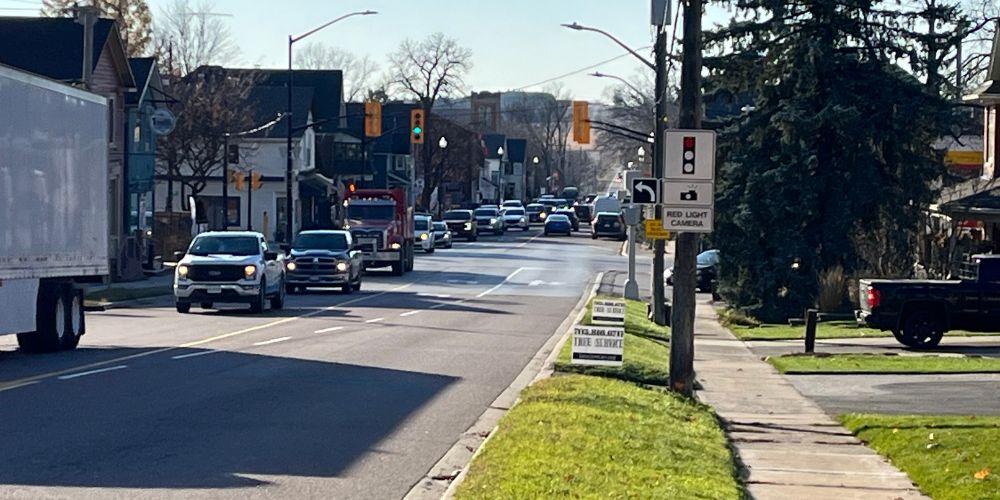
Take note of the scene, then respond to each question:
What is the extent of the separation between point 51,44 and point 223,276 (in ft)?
70.7

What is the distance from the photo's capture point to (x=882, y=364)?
2339 centimetres

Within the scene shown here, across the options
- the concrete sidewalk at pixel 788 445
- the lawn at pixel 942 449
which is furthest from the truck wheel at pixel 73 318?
the lawn at pixel 942 449

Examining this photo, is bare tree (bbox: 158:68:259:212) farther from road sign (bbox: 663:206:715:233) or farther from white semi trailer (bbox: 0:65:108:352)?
road sign (bbox: 663:206:715:233)

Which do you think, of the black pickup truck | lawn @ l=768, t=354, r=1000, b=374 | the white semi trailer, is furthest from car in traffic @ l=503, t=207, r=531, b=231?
the white semi trailer

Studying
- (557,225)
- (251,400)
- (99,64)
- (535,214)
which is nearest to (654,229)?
(251,400)

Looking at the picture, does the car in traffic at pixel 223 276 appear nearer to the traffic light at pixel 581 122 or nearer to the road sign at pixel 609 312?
the road sign at pixel 609 312

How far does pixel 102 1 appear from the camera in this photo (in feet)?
269

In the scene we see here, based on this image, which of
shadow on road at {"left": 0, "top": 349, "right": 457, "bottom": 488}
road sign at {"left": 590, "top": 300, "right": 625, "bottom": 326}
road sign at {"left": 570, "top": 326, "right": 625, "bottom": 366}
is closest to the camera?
shadow on road at {"left": 0, "top": 349, "right": 457, "bottom": 488}

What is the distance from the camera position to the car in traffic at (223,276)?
1297 inches

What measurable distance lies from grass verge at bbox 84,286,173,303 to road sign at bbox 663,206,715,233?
77.9 feet

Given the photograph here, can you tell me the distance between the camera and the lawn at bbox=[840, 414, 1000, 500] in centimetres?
1147

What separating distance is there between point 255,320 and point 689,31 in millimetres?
16182

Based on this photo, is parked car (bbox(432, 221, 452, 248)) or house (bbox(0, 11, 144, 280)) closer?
house (bbox(0, 11, 144, 280))

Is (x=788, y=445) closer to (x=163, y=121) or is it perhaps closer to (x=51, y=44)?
(x=163, y=121)
